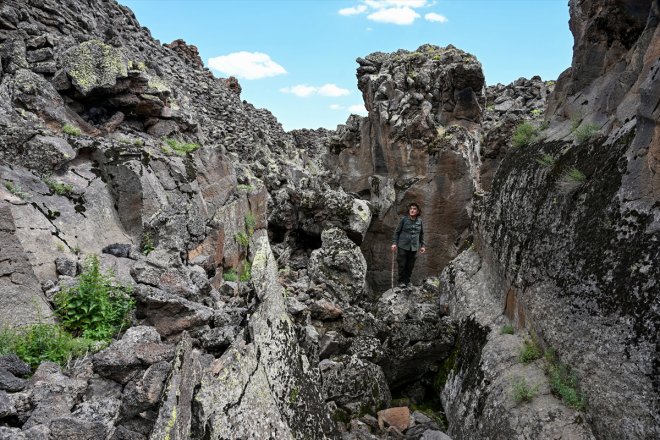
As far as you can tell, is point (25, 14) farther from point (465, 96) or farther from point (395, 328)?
point (465, 96)

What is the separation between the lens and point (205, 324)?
5523 millimetres

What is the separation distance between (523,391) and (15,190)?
26.9 feet

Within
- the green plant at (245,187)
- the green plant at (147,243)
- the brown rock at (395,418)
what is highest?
the green plant at (245,187)

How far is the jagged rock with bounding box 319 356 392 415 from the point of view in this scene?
25.6ft

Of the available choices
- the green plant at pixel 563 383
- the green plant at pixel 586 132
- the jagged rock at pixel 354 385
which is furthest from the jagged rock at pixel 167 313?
the green plant at pixel 586 132

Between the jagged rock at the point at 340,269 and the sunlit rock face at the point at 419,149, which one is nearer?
the jagged rock at the point at 340,269

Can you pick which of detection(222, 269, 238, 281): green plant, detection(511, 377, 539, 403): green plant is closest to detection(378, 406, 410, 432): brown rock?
detection(511, 377, 539, 403): green plant

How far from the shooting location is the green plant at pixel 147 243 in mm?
8788

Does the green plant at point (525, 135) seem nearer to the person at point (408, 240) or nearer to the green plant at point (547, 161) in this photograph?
the green plant at point (547, 161)

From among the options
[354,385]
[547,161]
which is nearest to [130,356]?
[354,385]

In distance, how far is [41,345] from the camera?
473 cm

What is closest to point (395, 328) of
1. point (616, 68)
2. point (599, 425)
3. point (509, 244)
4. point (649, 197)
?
point (509, 244)

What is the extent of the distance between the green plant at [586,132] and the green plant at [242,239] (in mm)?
8851

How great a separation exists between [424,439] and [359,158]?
A: 57.9ft
